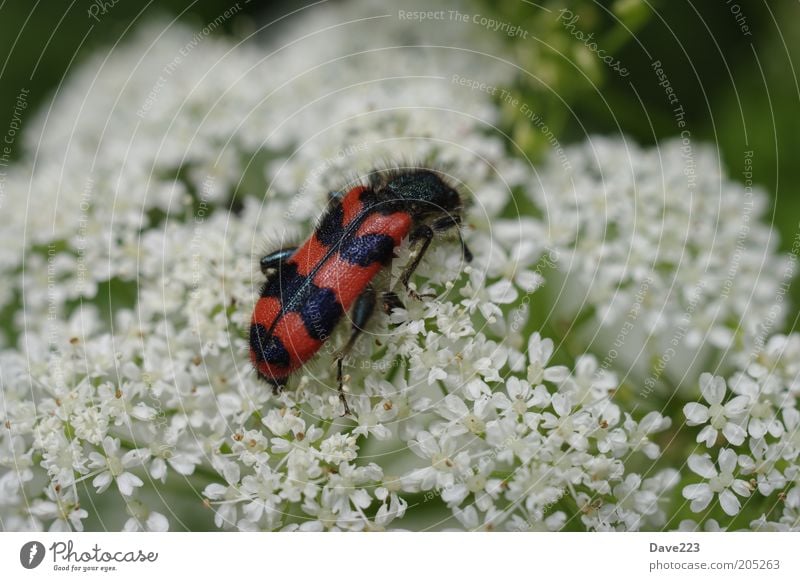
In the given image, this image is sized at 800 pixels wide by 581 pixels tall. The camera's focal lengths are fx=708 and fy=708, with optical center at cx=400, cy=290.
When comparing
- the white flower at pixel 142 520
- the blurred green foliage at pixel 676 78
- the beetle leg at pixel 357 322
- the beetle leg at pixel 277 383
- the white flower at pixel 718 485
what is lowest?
the white flower at pixel 142 520

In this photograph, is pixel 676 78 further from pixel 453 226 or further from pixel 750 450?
pixel 750 450

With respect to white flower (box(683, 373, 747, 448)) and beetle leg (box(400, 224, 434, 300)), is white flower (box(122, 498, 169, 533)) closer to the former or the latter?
beetle leg (box(400, 224, 434, 300))

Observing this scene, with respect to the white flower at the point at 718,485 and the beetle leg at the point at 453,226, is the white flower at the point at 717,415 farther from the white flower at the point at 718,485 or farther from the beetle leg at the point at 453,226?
the beetle leg at the point at 453,226

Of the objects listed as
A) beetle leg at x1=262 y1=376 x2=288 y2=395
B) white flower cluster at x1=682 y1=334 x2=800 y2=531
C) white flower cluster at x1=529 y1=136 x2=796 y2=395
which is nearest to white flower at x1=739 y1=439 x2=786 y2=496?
white flower cluster at x1=682 y1=334 x2=800 y2=531

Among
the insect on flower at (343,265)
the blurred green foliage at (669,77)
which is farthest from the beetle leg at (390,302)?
the blurred green foliage at (669,77)

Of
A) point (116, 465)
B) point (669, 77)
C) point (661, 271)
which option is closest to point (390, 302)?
point (116, 465)

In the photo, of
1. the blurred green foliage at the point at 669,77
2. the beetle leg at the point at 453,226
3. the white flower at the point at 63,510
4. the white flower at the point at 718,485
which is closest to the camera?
the white flower at the point at 718,485

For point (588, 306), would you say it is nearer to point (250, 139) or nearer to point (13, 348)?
point (250, 139)
